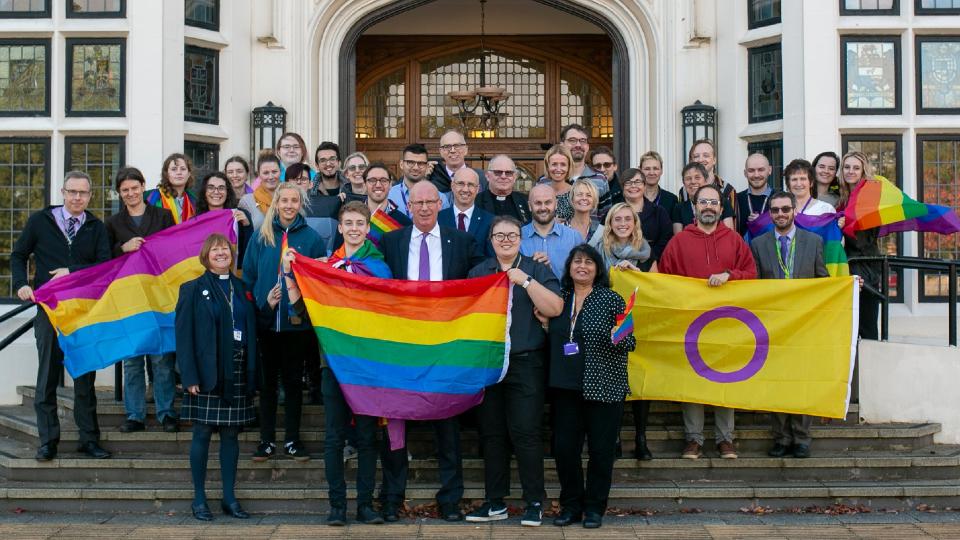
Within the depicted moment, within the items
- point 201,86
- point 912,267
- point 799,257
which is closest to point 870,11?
point 912,267

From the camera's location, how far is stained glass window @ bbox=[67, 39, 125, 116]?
38.5ft

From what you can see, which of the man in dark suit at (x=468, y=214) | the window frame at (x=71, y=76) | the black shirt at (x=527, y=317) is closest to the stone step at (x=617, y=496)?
the black shirt at (x=527, y=317)

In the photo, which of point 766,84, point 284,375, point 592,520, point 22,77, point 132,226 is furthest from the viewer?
point 766,84

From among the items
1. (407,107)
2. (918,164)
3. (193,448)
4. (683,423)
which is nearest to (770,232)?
(683,423)

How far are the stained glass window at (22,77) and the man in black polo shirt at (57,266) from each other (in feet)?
9.69

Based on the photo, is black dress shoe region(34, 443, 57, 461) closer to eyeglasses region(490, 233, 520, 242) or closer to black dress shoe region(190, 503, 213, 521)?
black dress shoe region(190, 503, 213, 521)

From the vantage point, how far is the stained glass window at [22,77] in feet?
38.4

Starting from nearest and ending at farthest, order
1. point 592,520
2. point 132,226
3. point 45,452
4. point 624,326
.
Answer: point 624,326
point 592,520
point 45,452
point 132,226

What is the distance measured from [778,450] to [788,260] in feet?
4.98

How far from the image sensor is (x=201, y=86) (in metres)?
12.3

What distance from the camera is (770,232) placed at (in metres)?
9.25

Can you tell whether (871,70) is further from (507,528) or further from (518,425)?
(507,528)

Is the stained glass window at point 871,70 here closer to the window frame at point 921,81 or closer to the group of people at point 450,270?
the window frame at point 921,81

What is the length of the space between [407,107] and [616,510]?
28.8ft
